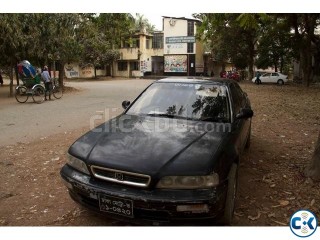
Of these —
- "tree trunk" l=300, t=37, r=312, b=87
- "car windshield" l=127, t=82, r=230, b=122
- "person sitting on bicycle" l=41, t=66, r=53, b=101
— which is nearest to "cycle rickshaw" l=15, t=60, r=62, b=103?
"person sitting on bicycle" l=41, t=66, r=53, b=101

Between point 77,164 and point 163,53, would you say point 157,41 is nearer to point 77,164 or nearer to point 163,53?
point 163,53

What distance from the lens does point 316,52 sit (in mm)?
29094

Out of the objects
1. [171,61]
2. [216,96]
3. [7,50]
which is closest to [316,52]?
[171,61]

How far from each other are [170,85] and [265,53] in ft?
110

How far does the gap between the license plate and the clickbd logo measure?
1811 millimetres

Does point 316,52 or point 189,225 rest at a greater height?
point 316,52

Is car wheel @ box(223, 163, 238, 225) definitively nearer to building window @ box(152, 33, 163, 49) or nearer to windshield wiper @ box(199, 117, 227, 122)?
windshield wiper @ box(199, 117, 227, 122)

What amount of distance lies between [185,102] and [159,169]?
5.50ft

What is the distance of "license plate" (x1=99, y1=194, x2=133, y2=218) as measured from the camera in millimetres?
2838

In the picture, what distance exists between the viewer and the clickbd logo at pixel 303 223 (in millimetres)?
3166

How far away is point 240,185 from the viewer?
4.39 meters

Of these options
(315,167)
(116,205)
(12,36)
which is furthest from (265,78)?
(116,205)

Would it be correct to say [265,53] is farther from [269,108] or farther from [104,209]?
[104,209]

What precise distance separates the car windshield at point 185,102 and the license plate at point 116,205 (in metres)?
1.60
